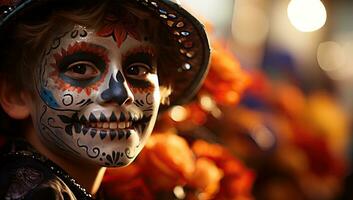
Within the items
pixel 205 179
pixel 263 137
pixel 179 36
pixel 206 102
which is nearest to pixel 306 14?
pixel 263 137

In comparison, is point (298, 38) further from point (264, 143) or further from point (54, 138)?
point (54, 138)

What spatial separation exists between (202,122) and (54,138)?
672mm

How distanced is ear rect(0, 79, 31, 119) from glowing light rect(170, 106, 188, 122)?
1.58 feet

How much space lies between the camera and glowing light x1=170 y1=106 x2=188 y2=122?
2.02m

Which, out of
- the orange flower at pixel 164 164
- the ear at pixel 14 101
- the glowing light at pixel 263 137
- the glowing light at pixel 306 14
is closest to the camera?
the ear at pixel 14 101

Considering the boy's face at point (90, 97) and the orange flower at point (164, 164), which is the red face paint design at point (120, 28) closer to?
the boy's face at point (90, 97)

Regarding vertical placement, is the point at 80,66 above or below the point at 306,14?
above

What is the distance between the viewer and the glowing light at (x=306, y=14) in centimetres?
536

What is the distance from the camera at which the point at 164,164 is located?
1.86 m

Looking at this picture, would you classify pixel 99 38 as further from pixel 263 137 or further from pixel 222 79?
pixel 263 137

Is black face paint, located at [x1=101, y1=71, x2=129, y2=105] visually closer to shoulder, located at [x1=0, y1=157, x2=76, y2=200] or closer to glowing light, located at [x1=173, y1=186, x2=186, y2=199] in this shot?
shoulder, located at [x1=0, y1=157, x2=76, y2=200]

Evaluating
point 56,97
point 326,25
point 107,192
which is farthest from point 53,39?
point 326,25

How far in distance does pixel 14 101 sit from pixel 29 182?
254mm

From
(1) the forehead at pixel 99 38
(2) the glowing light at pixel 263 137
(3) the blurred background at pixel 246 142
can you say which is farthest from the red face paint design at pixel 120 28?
(2) the glowing light at pixel 263 137
